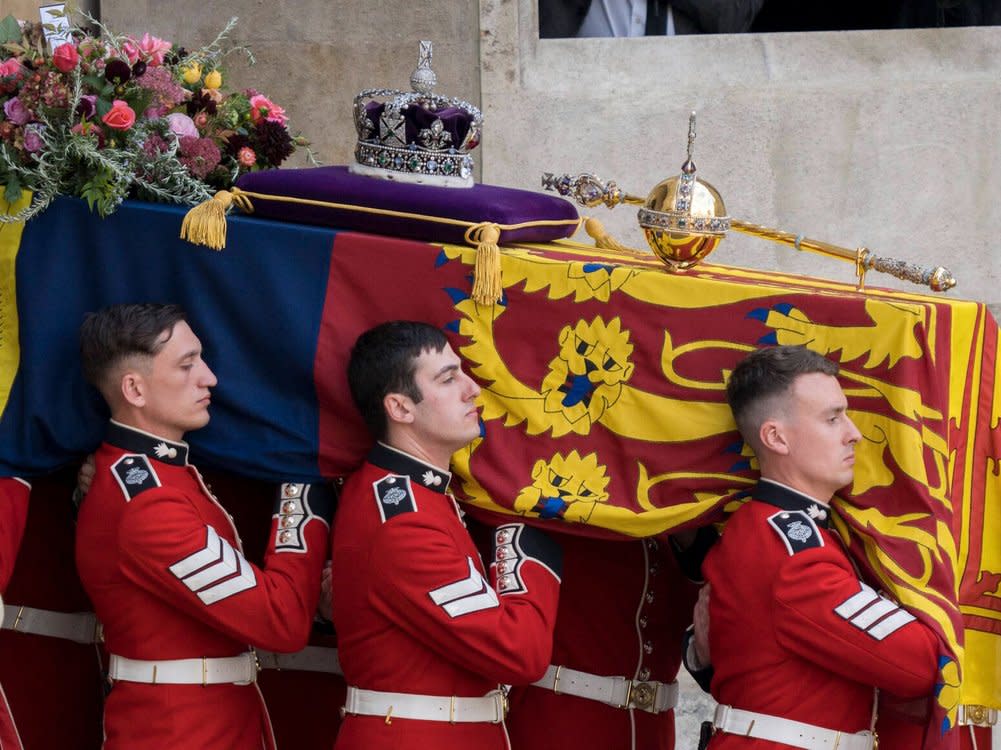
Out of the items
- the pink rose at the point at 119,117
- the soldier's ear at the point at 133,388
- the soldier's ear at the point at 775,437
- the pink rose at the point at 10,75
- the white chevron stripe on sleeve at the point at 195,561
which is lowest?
the white chevron stripe on sleeve at the point at 195,561

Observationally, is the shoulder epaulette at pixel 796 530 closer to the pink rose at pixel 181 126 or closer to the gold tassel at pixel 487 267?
the gold tassel at pixel 487 267

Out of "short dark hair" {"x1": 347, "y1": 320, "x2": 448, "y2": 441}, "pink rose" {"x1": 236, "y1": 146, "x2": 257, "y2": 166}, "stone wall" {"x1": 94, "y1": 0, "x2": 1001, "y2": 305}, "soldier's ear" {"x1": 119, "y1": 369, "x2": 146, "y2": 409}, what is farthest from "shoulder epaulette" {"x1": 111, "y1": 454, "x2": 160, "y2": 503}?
"stone wall" {"x1": 94, "y1": 0, "x2": 1001, "y2": 305}

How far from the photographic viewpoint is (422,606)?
11.2 ft

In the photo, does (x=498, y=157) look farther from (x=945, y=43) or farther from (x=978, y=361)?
(x=978, y=361)

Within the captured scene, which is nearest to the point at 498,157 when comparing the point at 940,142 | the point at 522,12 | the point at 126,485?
the point at 522,12

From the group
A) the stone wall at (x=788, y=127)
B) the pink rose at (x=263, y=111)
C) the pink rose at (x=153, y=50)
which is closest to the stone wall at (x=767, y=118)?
the stone wall at (x=788, y=127)

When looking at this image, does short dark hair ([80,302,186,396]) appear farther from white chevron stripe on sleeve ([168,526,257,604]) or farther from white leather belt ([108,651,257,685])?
white leather belt ([108,651,257,685])

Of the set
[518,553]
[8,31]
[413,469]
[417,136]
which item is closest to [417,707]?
[518,553]

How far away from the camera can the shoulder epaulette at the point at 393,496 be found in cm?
351

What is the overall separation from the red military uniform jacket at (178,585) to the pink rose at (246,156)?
0.88 metres

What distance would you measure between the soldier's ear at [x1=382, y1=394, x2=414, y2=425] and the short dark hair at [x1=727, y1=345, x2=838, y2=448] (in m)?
0.71

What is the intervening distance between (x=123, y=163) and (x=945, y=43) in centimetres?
292

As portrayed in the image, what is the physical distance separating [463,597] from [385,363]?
1.83ft

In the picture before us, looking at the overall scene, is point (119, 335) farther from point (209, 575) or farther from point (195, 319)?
point (209, 575)
